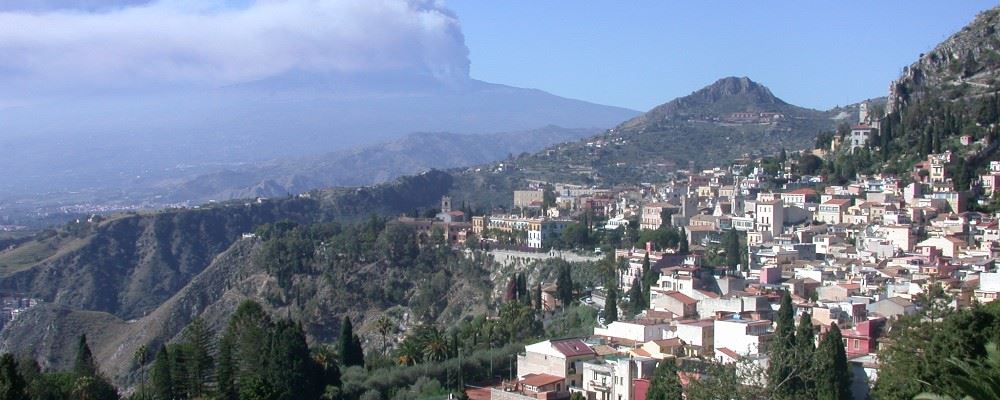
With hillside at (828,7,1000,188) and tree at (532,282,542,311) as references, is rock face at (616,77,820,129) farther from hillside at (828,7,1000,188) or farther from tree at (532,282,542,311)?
tree at (532,282,542,311)

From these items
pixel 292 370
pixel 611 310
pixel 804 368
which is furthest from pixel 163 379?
pixel 804 368

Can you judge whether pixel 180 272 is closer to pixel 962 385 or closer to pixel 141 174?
pixel 962 385

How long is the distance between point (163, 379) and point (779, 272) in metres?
16.0

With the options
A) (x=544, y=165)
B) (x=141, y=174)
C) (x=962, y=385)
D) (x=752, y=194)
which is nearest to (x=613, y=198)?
(x=752, y=194)

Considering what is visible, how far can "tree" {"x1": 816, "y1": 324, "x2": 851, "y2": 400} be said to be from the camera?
1823 centimetres

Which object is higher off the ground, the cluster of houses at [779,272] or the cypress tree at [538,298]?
the cluster of houses at [779,272]

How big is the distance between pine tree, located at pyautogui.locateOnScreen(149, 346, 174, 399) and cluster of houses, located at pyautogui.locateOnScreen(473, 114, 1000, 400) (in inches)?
281

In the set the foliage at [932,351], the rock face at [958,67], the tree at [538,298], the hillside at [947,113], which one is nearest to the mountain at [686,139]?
the rock face at [958,67]

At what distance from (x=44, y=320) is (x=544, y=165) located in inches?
1857

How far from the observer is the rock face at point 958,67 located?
48731 mm

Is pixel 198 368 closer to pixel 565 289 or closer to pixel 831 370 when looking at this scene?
pixel 565 289

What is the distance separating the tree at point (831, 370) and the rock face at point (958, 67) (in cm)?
3244

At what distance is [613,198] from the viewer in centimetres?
5669

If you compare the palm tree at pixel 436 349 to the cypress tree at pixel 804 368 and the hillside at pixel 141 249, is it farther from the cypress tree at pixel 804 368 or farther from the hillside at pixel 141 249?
the hillside at pixel 141 249
